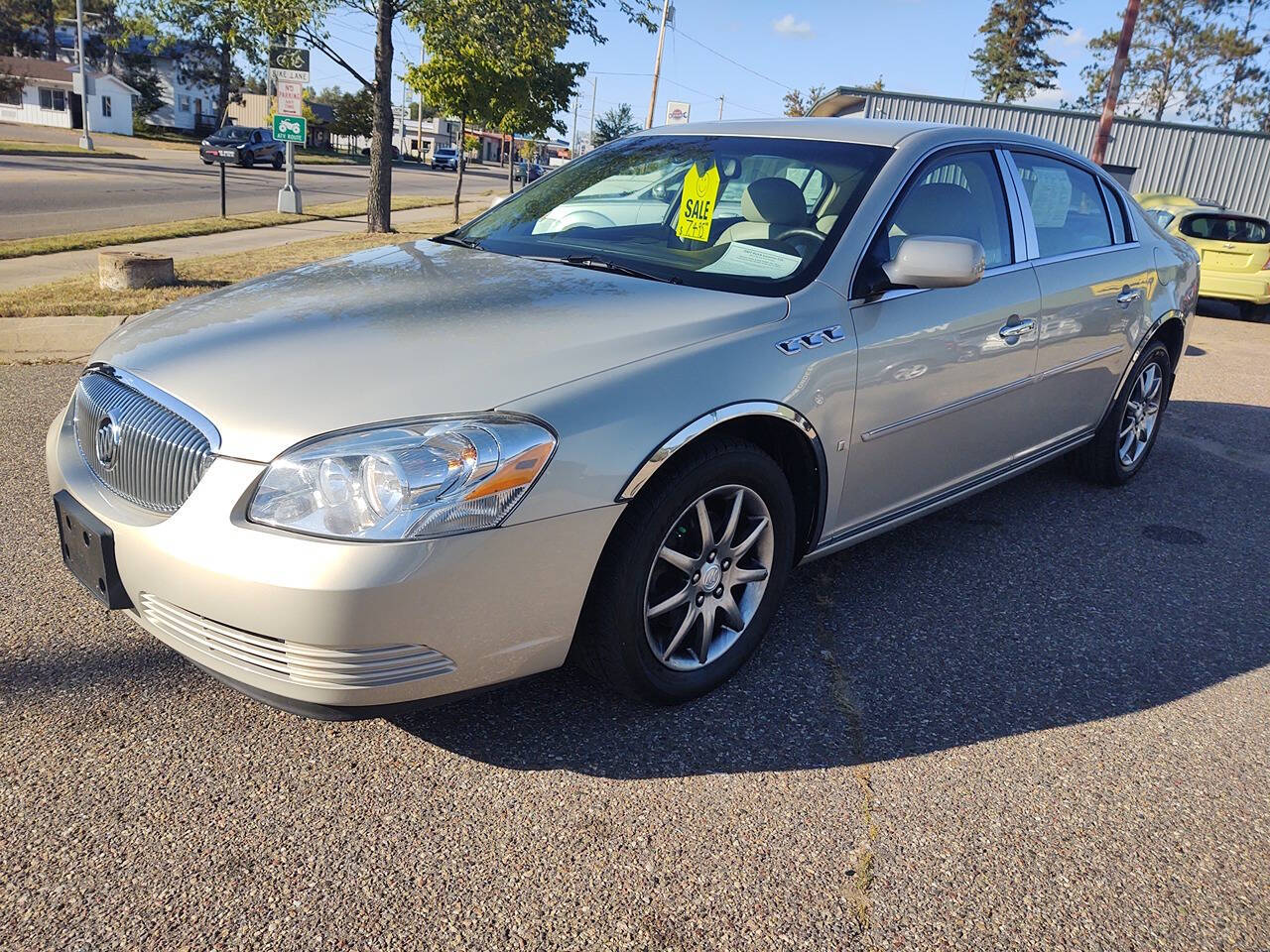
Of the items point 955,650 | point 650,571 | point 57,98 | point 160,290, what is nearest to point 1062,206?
point 955,650

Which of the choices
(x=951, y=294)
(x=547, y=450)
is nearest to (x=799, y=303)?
(x=951, y=294)

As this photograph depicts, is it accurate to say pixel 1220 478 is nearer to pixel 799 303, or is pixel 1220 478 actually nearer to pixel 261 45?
pixel 799 303

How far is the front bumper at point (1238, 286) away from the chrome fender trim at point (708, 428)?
1206cm

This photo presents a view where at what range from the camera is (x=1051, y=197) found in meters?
4.23

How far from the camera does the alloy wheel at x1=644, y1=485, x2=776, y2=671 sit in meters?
2.68

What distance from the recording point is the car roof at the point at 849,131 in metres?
3.54

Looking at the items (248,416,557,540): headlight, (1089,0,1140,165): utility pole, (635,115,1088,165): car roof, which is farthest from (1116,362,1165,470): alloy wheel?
(1089,0,1140,165): utility pole

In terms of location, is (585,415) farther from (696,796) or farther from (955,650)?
(955,650)

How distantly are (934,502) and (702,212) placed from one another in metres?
1.33

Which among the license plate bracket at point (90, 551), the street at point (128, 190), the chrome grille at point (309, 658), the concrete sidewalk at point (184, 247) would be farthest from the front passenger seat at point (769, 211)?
the street at point (128, 190)

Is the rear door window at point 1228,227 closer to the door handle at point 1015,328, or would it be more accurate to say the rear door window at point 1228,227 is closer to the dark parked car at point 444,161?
the door handle at point 1015,328

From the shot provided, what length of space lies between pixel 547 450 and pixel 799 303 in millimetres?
1049

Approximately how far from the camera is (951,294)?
3.41m

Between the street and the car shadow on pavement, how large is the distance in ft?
42.1
